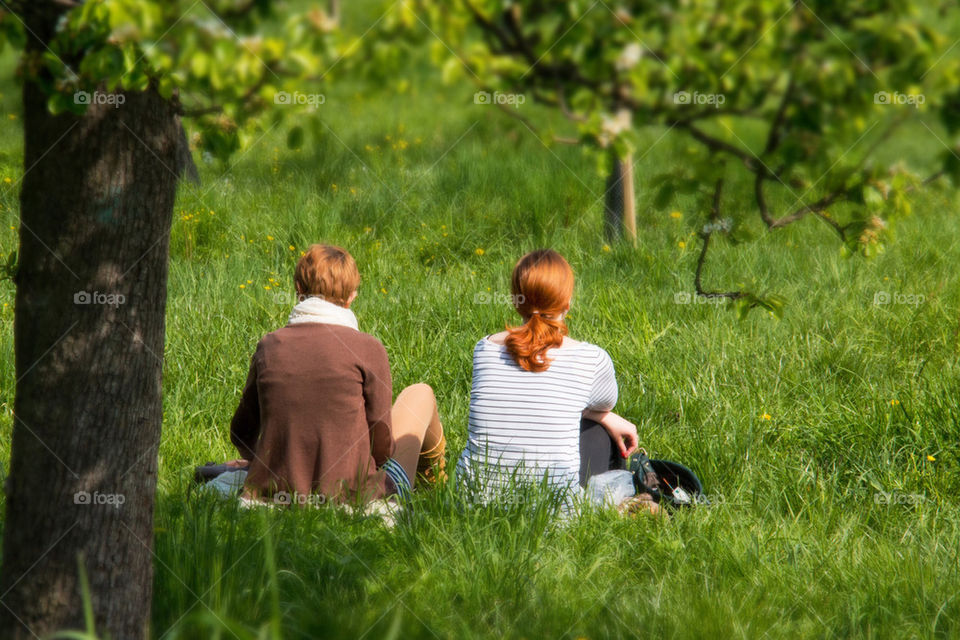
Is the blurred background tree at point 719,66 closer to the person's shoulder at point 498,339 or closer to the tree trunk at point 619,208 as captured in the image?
the person's shoulder at point 498,339

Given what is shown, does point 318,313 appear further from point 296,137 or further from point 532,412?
point 296,137

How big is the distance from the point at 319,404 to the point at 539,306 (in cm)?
79

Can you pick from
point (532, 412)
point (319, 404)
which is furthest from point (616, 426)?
point (319, 404)

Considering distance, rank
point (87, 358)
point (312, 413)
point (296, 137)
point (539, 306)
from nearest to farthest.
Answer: point (296, 137)
point (87, 358)
point (312, 413)
point (539, 306)

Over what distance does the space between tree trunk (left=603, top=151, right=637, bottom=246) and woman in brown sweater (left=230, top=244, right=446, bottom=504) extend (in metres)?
3.02

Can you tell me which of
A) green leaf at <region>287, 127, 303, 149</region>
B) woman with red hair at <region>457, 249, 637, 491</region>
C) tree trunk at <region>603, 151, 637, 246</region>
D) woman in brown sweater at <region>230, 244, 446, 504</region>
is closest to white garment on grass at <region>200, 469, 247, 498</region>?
woman in brown sweater at <region>230, 244, 446, 504</region>

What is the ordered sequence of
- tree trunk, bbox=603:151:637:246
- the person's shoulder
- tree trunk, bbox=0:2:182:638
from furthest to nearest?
tree trunk, bbox=603:151:637:246 → the person's shoulder → tree trunk, bbox=0:2:182:638

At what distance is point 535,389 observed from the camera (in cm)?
309

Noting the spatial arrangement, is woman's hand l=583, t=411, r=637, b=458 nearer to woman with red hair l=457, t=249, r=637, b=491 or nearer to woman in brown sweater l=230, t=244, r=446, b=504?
woman with red hair l=457, t=249, r=637, b=491

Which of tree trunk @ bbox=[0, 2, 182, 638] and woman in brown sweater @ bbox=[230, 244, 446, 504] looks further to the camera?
woman in brown sweater @ bbox=[230, 244, 446, 504]

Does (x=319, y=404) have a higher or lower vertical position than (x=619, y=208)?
lower

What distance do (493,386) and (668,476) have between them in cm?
76

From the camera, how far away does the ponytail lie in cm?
313

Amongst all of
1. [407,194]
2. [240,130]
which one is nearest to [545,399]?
[240,130]
